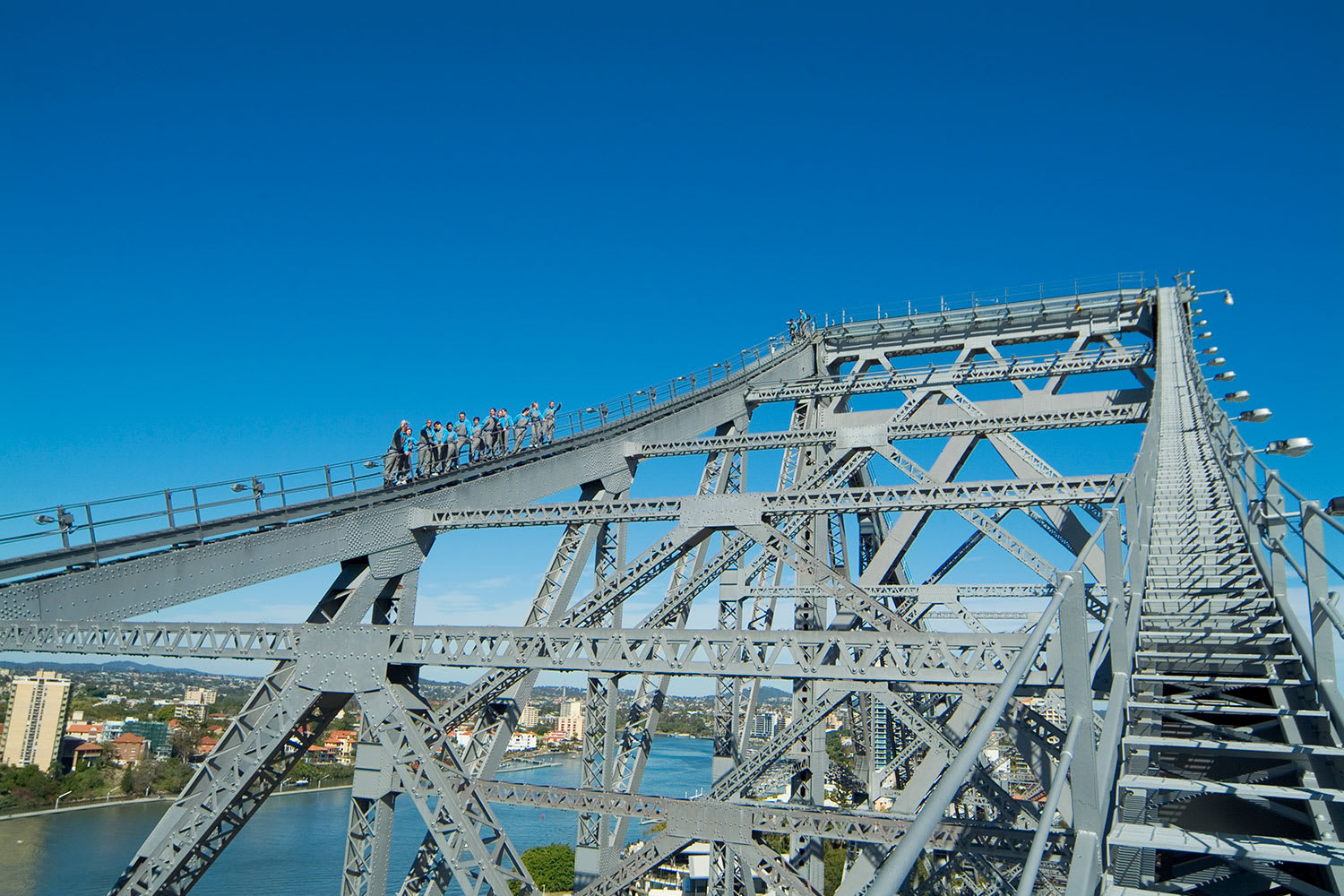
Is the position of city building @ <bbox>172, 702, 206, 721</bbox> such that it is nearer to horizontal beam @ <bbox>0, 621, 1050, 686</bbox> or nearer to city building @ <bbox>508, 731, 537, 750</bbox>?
city building @ <bbox>508, 731, 537, 750</bbox>

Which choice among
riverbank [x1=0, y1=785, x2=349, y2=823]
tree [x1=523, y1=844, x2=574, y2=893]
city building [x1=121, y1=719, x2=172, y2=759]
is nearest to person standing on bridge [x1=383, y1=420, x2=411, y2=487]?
tree [x1=523, y1=844, x2=574, y2=893]

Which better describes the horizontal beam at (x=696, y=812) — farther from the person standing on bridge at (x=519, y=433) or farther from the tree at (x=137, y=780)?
the tree at (x=137, y=780)

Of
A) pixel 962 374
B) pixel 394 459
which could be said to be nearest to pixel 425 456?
pixel 394 459

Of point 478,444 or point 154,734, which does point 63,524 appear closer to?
point 478,444

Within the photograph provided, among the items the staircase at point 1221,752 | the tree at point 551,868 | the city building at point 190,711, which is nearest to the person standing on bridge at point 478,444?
the staircase at point 1221,752

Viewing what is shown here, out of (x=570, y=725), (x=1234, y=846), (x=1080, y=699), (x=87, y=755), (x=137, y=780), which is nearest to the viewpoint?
(x=1080, y=699)

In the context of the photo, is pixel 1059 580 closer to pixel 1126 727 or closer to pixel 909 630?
pixel 1126 727

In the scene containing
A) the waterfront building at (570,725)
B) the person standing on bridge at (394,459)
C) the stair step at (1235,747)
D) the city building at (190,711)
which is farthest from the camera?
the waterfront building at (570,725)
